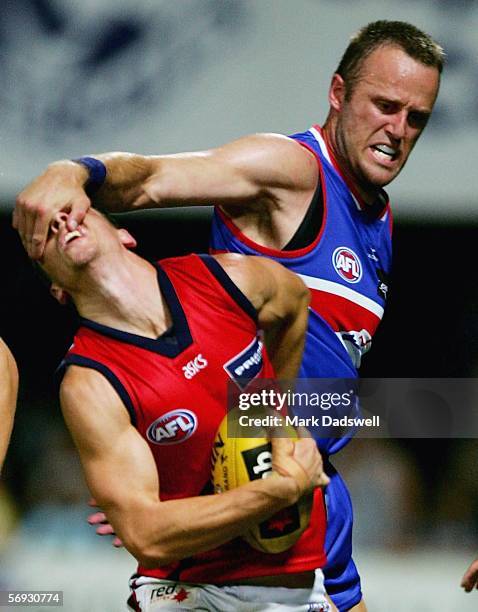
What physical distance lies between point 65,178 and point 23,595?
2274mm

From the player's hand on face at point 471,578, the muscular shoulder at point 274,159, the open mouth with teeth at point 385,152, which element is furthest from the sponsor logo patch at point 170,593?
the open mouth with teeth at point 385,152

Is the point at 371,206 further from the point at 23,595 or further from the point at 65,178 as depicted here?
the point at 23,595

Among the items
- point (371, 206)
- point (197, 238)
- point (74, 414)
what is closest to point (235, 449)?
point (74, 414)

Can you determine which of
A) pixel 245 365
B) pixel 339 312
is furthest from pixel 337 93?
pixel 245 365

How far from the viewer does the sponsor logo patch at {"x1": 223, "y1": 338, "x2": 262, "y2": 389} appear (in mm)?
2742

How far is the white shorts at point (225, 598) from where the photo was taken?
110 inches

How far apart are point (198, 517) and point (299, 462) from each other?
0.27 m

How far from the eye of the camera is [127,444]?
256 cm

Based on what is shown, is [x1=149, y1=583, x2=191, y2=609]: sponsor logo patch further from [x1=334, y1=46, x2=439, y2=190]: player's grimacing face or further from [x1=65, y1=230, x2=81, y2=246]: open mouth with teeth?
[x1=334, y1=46, x2=439, y2=190]: player's grimacing face

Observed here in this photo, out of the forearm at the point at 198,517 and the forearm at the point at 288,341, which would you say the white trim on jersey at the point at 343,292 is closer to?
the forearm at the point at 288,341

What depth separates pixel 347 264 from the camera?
3.29m
